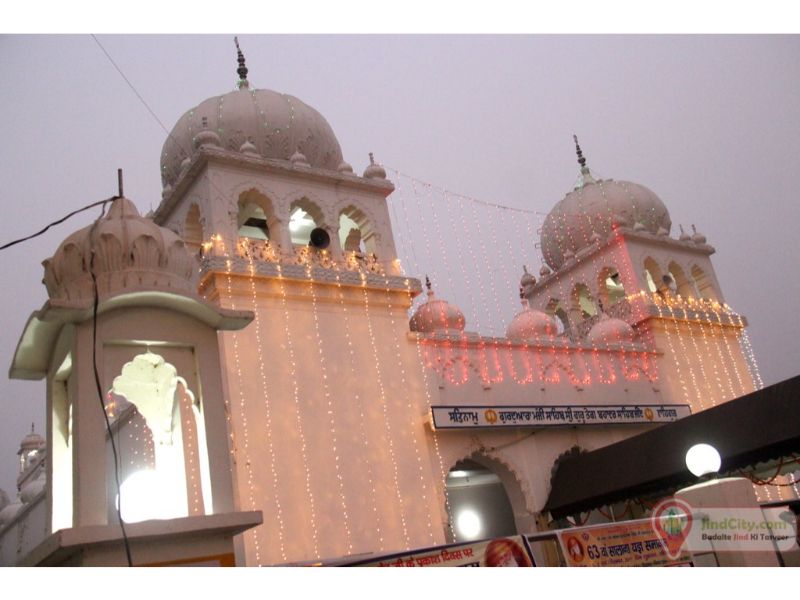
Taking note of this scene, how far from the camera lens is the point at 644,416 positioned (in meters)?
12.9

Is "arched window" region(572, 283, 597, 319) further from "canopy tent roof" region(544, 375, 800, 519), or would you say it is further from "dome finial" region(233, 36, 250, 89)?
"dome finial" region(233, 36, 250, 89)

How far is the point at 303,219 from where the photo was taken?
13.2 metres

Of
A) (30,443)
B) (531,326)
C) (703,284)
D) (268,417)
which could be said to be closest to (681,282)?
(703,284)

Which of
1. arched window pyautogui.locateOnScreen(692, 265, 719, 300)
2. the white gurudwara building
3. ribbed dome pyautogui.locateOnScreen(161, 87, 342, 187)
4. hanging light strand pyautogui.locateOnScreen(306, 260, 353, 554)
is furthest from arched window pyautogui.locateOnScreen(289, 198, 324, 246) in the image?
arched window pyautogui.locateOnScreen(692, 265, 719, 300)

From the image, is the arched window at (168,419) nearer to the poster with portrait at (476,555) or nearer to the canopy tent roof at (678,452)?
the poster with portrait at (476,555)

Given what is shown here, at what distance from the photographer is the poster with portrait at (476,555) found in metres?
4.55

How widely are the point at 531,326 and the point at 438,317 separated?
220 centimetres

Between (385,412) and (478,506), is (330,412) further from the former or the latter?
(478,506)

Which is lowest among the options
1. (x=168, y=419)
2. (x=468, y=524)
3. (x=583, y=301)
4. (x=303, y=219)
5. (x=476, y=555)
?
(x=476, y=555)

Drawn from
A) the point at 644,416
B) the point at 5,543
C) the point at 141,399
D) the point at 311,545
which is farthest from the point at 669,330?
the point at 5,543

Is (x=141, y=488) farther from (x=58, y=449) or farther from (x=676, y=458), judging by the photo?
(x=676, y=458)

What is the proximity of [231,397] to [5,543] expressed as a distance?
24.0ft

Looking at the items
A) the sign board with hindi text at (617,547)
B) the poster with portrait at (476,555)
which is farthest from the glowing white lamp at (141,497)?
the sign board with hindi text at (617,547)

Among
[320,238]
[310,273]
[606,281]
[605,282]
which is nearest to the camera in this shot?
[310,273]
